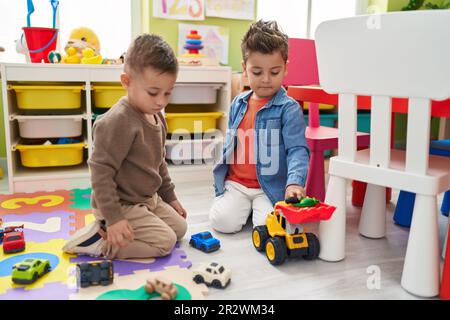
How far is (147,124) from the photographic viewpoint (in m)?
1.12

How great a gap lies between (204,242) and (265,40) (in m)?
0.62

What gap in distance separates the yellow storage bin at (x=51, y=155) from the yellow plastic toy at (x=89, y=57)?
345 mm

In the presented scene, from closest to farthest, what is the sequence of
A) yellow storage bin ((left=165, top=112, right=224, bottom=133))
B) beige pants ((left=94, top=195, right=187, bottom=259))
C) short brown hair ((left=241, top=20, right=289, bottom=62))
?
beige pants ((left=94, top=195, right=187, bottom=259)), short brown hair ((left=241, top=20, right=289, bottom=62)), yellow storage bin ((left=165, top=112, right=224, bottom=133))

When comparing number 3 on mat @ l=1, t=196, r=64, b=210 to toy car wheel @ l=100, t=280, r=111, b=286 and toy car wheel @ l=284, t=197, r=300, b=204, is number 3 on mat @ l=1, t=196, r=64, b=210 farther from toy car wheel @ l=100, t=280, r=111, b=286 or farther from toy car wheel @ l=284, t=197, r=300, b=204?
toy car wheel @ l=284, t=197, r=300, b=204

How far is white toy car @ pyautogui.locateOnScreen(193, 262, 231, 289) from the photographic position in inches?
38.4

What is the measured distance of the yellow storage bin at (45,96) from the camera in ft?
Answer: 5.57

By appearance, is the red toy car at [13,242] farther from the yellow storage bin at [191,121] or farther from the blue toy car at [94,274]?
the yellow storage bin at [191,121]

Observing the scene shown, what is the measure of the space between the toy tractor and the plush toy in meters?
1.14

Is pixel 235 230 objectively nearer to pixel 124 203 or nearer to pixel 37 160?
pixel 124 203

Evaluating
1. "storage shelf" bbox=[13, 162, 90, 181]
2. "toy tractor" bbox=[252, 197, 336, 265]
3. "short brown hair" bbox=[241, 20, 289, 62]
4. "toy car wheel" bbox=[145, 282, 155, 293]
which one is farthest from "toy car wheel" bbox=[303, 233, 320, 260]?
"storage shelf" bbox=[13, 162, 90, 181]

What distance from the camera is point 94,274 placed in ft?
3.13

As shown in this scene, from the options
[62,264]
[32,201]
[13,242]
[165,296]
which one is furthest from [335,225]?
[32,201]

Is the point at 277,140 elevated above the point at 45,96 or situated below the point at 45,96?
below

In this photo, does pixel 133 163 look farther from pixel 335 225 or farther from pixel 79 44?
pixel 79 44
